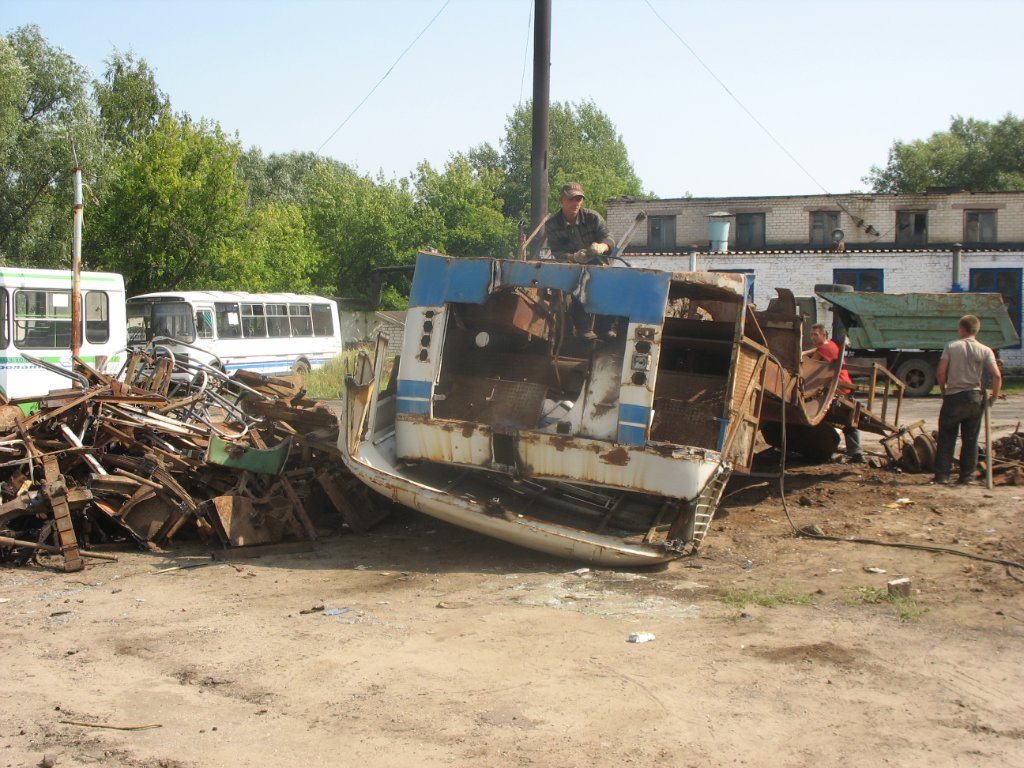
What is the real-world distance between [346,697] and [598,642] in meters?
1.49

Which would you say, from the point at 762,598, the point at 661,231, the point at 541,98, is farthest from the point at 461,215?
the point at 762,598

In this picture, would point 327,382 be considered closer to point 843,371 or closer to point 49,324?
point 49,324

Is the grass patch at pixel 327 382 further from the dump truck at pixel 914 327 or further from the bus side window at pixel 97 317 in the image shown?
the dump truck at pixel 914 327

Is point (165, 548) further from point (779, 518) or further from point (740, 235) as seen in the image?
point (740, 235)

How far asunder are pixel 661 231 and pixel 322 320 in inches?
533

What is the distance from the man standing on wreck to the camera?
9.02m

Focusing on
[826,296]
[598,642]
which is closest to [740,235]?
[826,296]

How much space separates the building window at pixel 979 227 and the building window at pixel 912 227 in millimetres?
1445

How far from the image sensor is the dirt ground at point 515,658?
4.11 m

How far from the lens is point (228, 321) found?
2602cm

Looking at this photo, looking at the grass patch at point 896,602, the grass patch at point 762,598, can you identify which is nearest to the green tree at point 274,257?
the grass patch at point 762,598

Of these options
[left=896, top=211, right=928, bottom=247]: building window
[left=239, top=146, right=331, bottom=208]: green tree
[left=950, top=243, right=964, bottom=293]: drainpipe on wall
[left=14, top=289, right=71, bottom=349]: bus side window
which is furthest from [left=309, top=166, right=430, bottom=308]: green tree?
[left=14, top=289, right=71, bottom=349]: bus side window

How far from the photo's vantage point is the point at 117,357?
62.9 ft

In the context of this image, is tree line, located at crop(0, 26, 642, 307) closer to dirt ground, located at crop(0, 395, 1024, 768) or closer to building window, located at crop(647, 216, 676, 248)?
building window, located at crop(647, 216, 676, 248)
